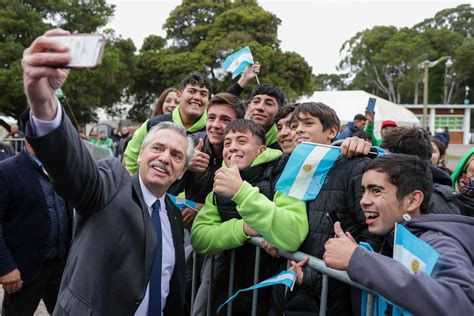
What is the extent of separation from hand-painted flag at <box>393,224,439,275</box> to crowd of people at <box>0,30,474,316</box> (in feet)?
0.19

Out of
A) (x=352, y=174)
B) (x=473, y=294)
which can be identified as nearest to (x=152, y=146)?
(x=352, y=174)

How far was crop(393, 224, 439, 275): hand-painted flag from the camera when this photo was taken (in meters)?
1.69

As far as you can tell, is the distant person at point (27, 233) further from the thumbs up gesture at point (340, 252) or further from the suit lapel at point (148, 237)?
the thumbs up gesture at point (340, 252)

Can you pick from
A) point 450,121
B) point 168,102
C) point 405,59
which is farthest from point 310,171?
point 405,59

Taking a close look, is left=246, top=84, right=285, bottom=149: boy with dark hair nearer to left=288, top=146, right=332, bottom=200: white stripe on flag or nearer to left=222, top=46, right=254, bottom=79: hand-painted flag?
left=222, top=46, right=254, bottom=79: hand-painted flag

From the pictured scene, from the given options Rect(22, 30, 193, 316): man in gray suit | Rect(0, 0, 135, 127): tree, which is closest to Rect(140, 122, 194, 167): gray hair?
Rect(22, 30, 193, 316): man in gray suit

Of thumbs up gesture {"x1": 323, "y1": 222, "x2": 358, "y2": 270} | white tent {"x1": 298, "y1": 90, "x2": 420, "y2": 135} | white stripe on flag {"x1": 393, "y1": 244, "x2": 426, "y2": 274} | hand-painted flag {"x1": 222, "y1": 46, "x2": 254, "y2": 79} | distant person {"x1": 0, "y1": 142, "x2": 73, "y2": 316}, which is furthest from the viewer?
white tent {"x1": 298, "y1": 90, "x2": 420, "y2": 135}

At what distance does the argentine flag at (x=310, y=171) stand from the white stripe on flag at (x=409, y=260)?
628 mm

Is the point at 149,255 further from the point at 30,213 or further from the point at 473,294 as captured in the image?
the point at 30,213

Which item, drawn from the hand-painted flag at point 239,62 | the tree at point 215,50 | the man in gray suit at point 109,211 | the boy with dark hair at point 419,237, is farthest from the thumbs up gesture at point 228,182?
the tree at point 215,50

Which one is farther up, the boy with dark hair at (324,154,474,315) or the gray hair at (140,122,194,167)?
the gray hair at (140,122,194,167)

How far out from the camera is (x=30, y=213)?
11.4ft

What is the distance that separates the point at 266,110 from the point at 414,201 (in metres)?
2.13

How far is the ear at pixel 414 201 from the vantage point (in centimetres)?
218
